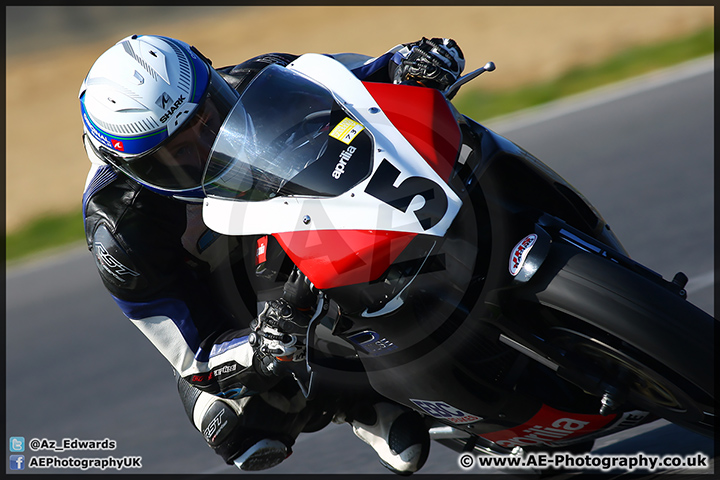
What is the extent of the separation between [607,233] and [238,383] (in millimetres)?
1543

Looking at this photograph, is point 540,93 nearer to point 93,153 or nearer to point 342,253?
point 93,153

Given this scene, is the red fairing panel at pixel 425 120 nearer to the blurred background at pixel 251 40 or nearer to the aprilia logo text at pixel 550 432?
the aprilia logo text at pixel 550 432

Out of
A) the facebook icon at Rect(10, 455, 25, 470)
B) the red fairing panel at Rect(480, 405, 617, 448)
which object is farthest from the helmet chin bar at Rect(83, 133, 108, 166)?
the facebook icon at Rect(10, 455, 25, 470)

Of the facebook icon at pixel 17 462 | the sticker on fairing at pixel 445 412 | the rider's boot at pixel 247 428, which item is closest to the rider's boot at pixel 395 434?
the rider's boot at pixel 247 428

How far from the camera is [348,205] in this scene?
2.45m

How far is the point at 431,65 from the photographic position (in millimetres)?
3152

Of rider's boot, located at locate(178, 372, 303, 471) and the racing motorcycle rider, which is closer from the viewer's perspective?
the racing motorcycle rider

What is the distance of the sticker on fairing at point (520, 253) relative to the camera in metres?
2.47

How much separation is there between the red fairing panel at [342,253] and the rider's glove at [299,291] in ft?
0.61

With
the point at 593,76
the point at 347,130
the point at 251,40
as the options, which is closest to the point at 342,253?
the point at 347,130

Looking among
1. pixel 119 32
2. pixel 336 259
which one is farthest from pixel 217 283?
pixel 119 32

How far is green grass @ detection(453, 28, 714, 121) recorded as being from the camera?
8297 millimetres

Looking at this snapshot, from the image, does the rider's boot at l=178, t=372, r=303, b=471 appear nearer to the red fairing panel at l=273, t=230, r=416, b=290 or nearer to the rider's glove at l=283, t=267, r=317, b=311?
the rider's glove at l=283, t=267, r=317, b=311

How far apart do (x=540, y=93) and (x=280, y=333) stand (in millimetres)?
6727
